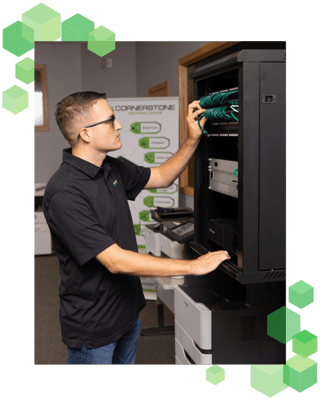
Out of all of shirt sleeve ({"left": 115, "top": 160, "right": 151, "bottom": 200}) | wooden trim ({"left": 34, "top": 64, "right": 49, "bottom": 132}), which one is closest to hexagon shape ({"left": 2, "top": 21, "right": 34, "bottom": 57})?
shirt sleeve ({"left": 115, "top": 160, "right": 151, "bottom": 200})

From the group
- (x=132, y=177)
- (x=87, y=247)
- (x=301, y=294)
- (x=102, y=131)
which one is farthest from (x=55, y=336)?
(x=301, y=294)

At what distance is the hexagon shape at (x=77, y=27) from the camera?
149 centimetres

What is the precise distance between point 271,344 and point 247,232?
690 mm

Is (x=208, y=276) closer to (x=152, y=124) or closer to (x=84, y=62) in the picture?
(x=152, y=124)

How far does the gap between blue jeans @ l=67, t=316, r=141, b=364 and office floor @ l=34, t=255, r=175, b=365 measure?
0.84m

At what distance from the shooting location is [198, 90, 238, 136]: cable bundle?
1.49m

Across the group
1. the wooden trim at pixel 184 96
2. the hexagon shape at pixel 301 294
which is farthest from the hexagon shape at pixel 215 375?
the wooden trim at pixel 184 96

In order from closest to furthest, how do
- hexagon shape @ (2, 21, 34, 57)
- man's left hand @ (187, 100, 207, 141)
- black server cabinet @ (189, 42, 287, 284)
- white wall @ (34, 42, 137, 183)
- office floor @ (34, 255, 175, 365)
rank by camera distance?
1. black server cabinet @ (189, 42, 287, 284)
2. hexagon shape @ (2, 21, 34, 57)
3. man's left hand @ (187, 100, 207, 141)
4. office floor @ (34, 255, 175, 365)
5. white wall @ (34, 42, 137, 183)

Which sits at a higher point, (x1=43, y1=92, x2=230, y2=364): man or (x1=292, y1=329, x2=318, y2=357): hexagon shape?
(x1=43, y1=92, x2=230, y2=364): man

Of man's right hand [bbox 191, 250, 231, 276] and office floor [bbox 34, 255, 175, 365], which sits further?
office floor [bbox 34, 255, 175, 365]

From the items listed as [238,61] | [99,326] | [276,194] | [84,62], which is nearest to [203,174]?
[276,194]

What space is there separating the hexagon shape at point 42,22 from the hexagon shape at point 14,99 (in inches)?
8.4

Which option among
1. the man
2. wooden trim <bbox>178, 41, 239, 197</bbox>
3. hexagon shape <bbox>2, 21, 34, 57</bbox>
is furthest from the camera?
wooden trim <bbox>178, 41, 239, 197</bbox>

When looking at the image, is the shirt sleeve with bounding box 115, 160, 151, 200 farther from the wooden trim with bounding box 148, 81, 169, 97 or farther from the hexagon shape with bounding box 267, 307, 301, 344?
the wooden trim with bounding box 148, 81, 169, 97
